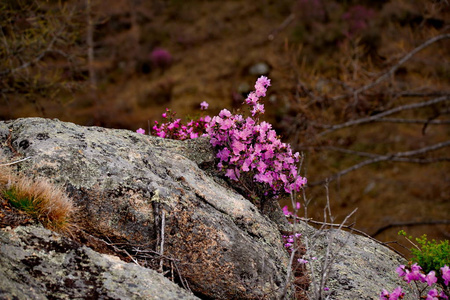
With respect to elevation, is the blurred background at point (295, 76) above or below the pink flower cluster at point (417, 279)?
above

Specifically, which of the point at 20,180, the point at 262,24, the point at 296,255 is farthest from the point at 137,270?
the point at 262,24

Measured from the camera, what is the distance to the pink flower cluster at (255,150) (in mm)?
3180

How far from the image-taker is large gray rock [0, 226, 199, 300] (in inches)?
72.2

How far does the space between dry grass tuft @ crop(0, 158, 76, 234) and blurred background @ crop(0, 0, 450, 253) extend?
16.3 ft

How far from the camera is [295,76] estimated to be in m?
7.68

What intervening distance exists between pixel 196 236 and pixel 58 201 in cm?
88

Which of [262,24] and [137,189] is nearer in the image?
[137,189]

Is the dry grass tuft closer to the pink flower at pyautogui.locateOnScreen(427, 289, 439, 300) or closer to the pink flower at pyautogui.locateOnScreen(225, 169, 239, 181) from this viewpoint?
the pink flower at pyautogui.locateOnScreen(225, 169, 239, 181)

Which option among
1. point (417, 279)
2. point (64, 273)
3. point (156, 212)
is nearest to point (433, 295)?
point (417, 279)

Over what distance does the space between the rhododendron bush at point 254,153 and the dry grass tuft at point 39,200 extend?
136 cm

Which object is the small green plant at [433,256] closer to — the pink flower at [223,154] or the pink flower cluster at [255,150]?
the pink flower cluster at [255,150]

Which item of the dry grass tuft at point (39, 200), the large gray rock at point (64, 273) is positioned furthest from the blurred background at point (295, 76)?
the large gray rock at point (64, 273)

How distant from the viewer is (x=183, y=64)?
1869cm

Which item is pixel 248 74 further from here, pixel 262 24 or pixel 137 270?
pixel 137 270
